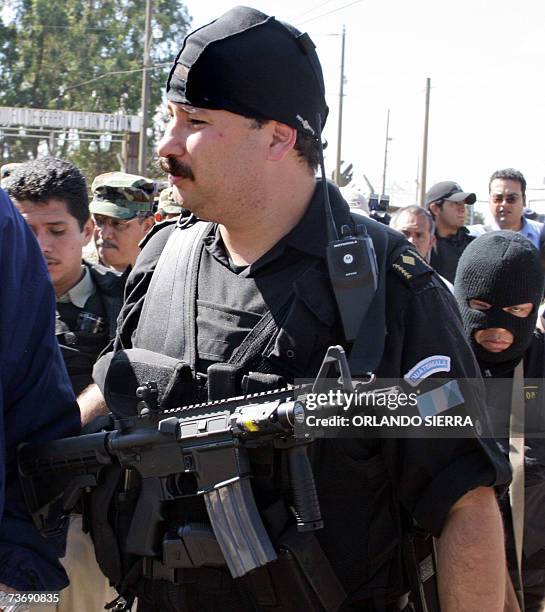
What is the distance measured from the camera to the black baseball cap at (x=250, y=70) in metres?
2.02

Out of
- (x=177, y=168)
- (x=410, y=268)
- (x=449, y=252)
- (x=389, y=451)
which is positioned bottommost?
(x=449, y=252)

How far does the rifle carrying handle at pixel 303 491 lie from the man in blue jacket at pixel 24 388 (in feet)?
1.77

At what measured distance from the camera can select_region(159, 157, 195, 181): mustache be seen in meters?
2.02

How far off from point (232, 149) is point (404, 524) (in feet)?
3.18

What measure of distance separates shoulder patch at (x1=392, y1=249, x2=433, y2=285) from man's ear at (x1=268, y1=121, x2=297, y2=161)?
0.38 meters

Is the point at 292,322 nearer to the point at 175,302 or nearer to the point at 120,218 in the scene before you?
the point at 175,302

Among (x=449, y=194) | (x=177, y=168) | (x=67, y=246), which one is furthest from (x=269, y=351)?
(x=449, y=194)

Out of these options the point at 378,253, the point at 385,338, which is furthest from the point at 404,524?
the point at 378,253

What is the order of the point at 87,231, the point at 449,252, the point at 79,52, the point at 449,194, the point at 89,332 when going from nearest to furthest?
1. the point at 89,332
2. the point at 87,231
3. the point at 449,252
4. the point at 449,194
5. the point at 79,52

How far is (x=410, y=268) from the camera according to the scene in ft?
6.43

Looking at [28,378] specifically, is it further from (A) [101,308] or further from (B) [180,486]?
(A) [101,308]

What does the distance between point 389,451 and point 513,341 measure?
1255 millimetres

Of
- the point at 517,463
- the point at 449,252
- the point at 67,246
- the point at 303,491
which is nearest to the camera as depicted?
the point at 303,491

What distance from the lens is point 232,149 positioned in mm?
2016
